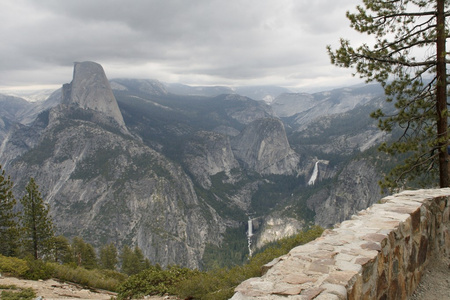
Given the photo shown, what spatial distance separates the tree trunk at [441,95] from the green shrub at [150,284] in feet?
38.6

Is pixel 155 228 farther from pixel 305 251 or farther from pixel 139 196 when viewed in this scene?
pixel 305 251

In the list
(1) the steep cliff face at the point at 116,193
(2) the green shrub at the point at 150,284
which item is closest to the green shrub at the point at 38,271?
(2) the green shrub at the point at 150,284

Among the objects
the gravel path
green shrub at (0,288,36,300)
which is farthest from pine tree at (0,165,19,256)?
the gravel path

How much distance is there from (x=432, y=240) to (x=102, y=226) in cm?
13994

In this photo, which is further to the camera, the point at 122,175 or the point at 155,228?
the point at 122,175

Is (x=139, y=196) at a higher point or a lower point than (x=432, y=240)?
lower

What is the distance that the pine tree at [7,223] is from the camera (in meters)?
28.4

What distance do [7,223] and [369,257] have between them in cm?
3426

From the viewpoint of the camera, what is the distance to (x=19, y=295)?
1068cm

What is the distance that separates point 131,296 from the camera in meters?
12.0

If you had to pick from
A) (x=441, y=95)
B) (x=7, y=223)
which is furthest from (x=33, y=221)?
(x=441, y=95)

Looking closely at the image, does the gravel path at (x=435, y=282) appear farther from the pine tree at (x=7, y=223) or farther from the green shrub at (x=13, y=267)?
the pine tree at (x=7, y=223)

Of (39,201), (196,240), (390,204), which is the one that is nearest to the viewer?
(390,204)

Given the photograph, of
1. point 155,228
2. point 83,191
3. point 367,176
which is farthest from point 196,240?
Result: point 367,176
